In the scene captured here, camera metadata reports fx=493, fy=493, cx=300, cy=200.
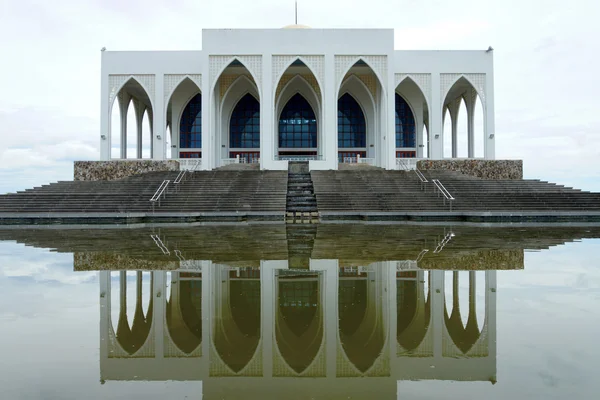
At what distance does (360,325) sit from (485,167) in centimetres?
2550

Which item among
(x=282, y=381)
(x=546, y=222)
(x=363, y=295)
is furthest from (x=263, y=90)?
(x=282, y=381)

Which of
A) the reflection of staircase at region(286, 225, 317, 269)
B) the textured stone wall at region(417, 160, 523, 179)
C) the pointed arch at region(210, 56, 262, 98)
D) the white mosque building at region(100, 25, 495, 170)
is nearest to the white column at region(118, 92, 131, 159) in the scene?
the white mosque building at region(100, 25, 495, 170)

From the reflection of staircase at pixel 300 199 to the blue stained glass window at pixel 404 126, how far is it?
1191cm

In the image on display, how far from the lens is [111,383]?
2928 millimetres

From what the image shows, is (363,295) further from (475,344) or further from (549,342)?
(549,342)

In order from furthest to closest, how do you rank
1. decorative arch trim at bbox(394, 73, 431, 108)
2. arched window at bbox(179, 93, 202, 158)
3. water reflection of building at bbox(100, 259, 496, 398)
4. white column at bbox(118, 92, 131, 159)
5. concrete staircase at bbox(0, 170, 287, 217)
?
arched window at bbox(179, 93, 202, 158) < white column at bbox(118, 92, 131, 159) < decorative arch trim at bbox(394, 73, 431, 108) < concrete staircase at bbox(0, 170, 287, 217) < water reflection of building at bbox(100, 259, 496, 398)

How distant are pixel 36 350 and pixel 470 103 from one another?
31968 millimetres

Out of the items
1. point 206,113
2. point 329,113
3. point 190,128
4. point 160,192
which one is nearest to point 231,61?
point 206,113

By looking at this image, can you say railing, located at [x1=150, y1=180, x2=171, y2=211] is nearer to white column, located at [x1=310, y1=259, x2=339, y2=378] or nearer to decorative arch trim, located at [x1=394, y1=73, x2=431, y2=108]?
white column, located at [x1=310, y1=259, x2=339, y2=378]

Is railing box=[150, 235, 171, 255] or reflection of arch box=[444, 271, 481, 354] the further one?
railing box=[150, 235, 171, 255]

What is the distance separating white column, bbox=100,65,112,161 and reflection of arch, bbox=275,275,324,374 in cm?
2513

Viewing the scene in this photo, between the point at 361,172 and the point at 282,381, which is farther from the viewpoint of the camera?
the point at 361,172

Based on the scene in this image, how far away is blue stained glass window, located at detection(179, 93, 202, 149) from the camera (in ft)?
109

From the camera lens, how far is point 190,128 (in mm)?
33344
